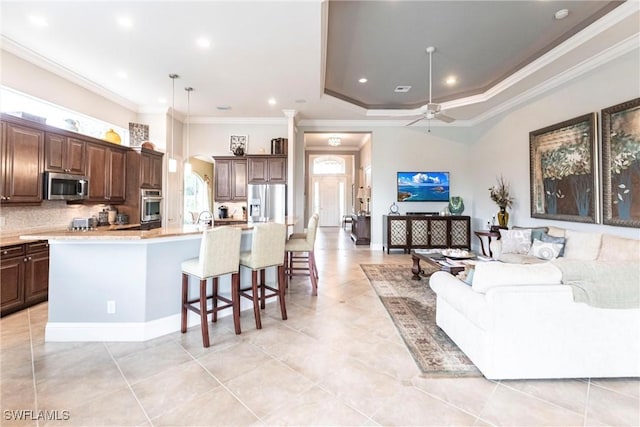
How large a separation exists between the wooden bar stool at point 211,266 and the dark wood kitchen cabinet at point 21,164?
7.88ft

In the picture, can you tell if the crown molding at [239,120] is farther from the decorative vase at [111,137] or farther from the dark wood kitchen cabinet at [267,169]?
the decorative vase at [111,137]

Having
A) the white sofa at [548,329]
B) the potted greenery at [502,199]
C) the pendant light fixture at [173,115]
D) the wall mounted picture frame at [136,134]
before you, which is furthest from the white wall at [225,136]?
the white sofa at [548,329]

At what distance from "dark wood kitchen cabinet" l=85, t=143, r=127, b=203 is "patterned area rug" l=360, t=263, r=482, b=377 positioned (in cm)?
455

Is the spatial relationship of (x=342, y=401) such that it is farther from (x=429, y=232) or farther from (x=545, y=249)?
(x=429, y=232)

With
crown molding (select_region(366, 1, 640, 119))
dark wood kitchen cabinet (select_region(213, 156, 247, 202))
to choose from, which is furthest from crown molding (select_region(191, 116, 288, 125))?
crown molding (select_region(366, 1, 640, 119))

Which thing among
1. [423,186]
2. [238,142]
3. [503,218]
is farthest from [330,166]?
[503,218]

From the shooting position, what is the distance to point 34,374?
6.98ft

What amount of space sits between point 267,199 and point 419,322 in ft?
14.0

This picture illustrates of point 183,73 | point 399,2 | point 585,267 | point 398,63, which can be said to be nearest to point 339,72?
point 398,63

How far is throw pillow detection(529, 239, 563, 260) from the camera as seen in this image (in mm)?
3998

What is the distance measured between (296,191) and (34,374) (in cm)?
545

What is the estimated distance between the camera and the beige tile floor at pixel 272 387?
1.71m

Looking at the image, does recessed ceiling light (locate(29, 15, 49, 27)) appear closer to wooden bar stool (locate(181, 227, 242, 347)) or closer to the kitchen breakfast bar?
the kitchen breakfast bar

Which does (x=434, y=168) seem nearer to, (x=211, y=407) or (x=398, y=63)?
(x=398, y=63)
